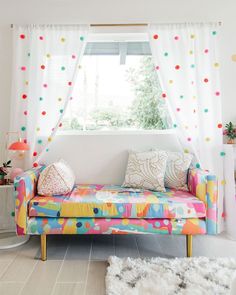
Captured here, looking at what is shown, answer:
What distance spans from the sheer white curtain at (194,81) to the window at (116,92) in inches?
10.1

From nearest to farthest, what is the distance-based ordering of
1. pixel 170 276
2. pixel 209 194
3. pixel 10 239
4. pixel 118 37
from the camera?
pixel 170 276 < pixel 209 194 < pixel 10 239 < pixel 118 37

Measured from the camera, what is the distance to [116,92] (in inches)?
126

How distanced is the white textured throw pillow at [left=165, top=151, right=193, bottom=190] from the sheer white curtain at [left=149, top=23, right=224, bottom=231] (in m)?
0.19

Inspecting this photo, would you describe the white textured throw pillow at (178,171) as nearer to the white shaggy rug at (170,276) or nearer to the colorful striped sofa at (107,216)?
the colorful striped sofa at (107,216)

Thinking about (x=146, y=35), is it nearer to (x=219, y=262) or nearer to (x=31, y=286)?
(x=219, y=262)

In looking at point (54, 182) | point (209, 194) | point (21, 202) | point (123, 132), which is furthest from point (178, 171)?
point (21, 202)

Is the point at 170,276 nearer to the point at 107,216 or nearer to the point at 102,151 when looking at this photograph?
the point at 107,216

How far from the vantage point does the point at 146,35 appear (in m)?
3.01

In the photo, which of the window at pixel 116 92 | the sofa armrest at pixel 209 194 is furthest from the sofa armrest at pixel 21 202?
the sofa armrest at pixel 209 194

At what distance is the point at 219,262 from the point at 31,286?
144 cm

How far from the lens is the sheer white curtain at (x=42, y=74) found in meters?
2.87

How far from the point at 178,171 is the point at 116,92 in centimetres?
122

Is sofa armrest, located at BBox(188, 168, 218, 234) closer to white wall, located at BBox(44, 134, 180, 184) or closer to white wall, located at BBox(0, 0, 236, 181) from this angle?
white wall, located at BBox(44, 134, 180, 184)

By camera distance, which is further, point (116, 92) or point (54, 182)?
point (116, 92)
